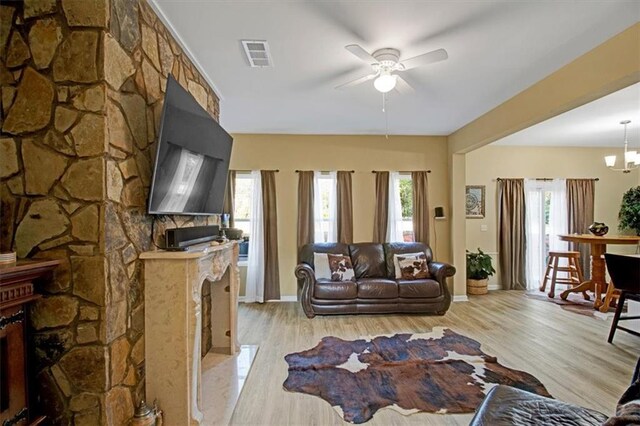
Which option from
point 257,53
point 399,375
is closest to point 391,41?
point 257,53

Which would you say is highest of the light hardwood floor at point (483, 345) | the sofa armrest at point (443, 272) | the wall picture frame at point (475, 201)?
the wall picture frame at point (475, 201)

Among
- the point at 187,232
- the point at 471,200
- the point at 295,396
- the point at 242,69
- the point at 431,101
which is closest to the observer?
the point at 187,232

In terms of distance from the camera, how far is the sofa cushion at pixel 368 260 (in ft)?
16.5

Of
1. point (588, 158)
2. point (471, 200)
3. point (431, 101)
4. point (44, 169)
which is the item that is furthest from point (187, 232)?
point (588, 158)

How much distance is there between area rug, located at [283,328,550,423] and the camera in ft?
8.03

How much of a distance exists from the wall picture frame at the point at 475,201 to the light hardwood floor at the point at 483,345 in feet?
5.09

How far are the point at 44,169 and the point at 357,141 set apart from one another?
179 inches

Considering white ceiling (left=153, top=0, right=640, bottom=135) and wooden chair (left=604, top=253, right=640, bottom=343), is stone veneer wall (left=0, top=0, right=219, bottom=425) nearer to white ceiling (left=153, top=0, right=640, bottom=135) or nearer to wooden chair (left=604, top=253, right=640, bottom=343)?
white ceiling (left=153, top=0, right=640, bottom=135)

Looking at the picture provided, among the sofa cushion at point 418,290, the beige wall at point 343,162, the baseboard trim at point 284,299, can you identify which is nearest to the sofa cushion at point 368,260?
the beige wall at point 343,162

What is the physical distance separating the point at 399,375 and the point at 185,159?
2.54m

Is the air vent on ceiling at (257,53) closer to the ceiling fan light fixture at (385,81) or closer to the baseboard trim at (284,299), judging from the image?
the ceiling fan light fixture at (385,81)

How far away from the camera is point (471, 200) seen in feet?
20.4

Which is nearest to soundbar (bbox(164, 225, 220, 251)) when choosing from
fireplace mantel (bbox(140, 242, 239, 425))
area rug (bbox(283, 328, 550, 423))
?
fireplace mantel (bbox(140, 242, 239, 425))

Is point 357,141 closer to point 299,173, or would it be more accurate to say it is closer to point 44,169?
point 299,173
